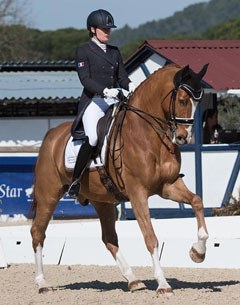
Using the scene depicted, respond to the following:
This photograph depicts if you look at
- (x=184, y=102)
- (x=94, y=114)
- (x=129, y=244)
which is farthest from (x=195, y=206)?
(x=129, y=244)

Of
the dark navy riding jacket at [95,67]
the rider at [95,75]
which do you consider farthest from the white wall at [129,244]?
the dark navy riding jacket at [95,67]

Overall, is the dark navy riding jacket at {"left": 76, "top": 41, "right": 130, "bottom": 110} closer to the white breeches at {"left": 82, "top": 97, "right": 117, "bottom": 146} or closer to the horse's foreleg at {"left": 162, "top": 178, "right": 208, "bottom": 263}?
the white breeches at {"left": 82, "top": 97, "right": 117, "bottom": 146}

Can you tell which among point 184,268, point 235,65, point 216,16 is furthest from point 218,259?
point 216,16

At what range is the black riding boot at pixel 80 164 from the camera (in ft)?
30.4

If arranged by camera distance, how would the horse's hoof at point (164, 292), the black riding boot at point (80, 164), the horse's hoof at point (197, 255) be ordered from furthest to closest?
the black riding boot at point (80, 164)
the horse's hoof at point (197, 255)
the horse's hoof at point (164, 292)

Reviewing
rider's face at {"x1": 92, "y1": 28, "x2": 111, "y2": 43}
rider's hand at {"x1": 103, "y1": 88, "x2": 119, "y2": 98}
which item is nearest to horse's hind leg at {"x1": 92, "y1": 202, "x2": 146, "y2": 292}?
rider's hand at {"x1": 103, "y1": 88, "x2": 119, "y2": 98}

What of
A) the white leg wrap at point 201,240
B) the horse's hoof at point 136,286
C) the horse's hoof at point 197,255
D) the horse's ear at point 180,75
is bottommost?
the horse's hoof at point 136,286

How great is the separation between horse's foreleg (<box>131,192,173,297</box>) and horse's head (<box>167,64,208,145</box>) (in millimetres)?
704

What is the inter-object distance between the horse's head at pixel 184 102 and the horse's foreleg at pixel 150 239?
704 mm

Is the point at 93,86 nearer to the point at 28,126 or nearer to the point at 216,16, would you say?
the point at 28,126

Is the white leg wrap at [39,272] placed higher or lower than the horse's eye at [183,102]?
lower

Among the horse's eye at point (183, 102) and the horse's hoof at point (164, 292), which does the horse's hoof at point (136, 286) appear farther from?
the horse's eye at point (183, 102)

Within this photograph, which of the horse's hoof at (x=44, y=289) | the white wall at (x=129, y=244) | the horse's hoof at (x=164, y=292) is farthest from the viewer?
the white wall at (x=129, y=244)

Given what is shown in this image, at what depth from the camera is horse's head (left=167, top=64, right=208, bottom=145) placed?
8352 mm
